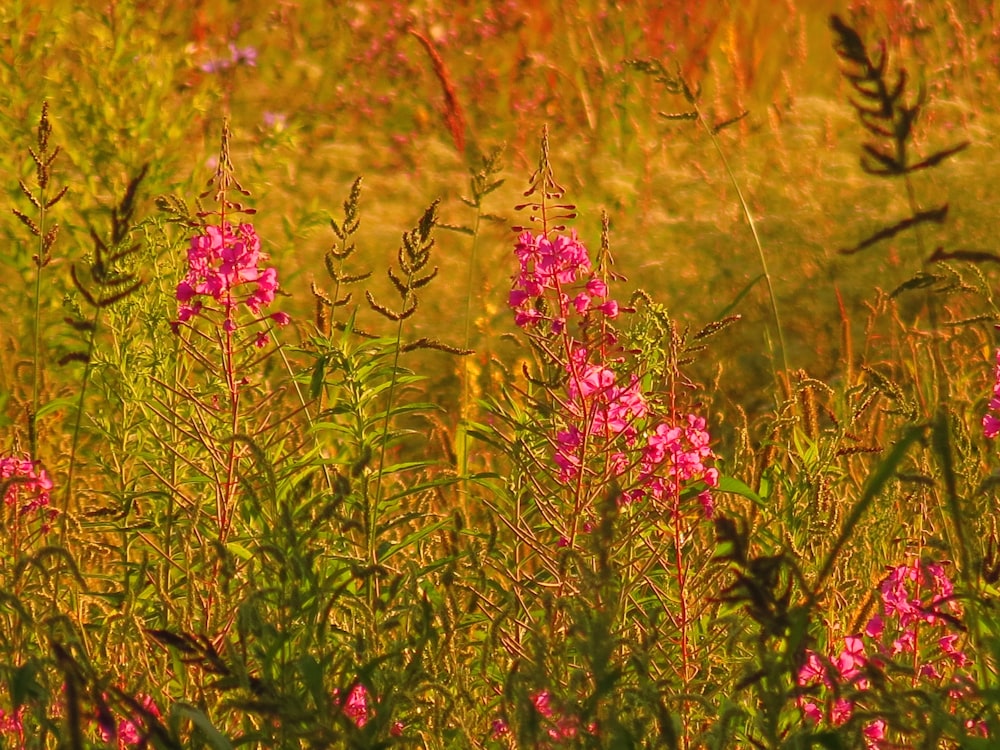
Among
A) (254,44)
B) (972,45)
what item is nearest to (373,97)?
(254,44)

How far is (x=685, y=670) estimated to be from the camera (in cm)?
217

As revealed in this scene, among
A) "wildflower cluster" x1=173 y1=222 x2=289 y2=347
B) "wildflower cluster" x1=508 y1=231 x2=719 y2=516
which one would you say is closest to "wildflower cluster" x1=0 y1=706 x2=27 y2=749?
"wildflower cluster" x1=173 y1=222 x2=289 y2=347

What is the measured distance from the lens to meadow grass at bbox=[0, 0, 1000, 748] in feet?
5.84

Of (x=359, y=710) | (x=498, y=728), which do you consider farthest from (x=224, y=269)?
(x=498, y=728)

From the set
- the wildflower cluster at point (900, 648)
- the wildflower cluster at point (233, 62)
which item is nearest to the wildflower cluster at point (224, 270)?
the wildflower cluster at point (900, 648)

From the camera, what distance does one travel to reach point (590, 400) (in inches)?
90.0

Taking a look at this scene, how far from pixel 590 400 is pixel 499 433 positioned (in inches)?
6.0

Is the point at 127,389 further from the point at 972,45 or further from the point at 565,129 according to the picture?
the point at 972,45

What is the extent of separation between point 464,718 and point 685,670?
0.41 metres

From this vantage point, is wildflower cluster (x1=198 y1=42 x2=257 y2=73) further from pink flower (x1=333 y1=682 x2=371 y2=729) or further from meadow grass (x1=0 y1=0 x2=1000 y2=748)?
pink flower (x1=333 y1=682 x2=371 y2=729)

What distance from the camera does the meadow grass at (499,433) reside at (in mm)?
1779

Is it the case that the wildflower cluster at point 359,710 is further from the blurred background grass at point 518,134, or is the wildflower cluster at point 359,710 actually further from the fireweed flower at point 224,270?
the blurred background grass at point 518,134

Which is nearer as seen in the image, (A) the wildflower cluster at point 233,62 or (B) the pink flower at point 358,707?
(B) the pink flower at point 358,707

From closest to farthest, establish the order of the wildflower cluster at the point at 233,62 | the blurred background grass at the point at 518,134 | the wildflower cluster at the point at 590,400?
the wildflower cluster at the point at 590,400 < the blurred background grass at the point at 518,134 < the wildflower cluster at the point at 233,62
